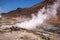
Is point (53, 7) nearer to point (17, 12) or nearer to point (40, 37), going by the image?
point (40, 37)

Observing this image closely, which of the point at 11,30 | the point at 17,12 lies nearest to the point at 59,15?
the point at 17,12

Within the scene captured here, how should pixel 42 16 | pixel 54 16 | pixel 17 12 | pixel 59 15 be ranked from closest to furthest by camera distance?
pixel 42 16 → pixel 54 16 → pixel 59 15 → pixel 17 12

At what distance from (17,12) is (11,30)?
1413 inches

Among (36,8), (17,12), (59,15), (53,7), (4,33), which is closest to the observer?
(4,33)

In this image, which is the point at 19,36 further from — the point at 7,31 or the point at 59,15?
the point at 59,15

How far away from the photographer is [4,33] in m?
16.7

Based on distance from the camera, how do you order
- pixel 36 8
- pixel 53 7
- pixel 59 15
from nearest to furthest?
pixel 53 7
pixel 59 15
pixel 36 8

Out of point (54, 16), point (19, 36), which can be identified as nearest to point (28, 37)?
point (19, 36)

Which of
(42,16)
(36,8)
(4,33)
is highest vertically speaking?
(36,8)

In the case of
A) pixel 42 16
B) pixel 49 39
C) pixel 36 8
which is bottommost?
pixel 49 39

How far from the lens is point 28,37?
51.3ft

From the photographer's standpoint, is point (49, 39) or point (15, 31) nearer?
point (49, 39)

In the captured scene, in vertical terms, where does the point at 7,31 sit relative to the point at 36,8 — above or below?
below

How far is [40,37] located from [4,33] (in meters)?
3.31
